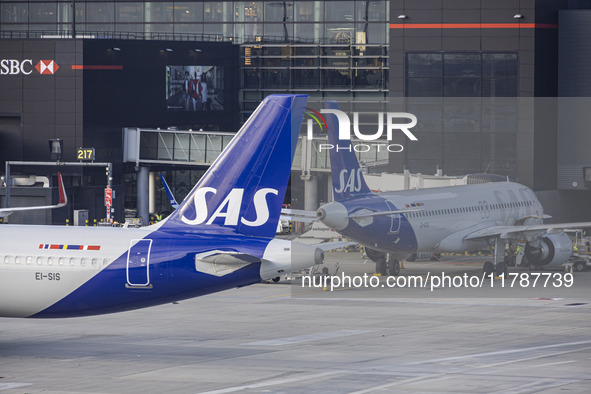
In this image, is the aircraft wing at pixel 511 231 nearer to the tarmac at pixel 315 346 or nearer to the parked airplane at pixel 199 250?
the tarmac at pixel 315 346

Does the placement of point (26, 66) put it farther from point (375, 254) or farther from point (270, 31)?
point (375, 254)

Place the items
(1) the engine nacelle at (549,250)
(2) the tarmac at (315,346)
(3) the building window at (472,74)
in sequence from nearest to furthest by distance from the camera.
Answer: (2) the tarmac at (315,346)
(1) the engine nacelle at (549,250)
(3) the building window at (472,74)

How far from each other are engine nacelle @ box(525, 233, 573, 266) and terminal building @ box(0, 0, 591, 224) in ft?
52.4

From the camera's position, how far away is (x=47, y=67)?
9788 cm

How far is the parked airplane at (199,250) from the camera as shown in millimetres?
35594

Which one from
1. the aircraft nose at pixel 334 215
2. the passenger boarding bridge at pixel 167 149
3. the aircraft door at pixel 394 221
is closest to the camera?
the aircraft nose at pixel 334 215

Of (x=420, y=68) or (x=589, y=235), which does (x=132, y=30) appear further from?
(x=589, y=235)

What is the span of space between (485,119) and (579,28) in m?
10.5

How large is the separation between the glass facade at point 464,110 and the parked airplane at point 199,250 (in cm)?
5587

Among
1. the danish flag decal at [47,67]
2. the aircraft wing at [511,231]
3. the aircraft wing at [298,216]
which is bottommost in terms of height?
the aircraft wing at [511,231]

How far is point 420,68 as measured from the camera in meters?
90.9

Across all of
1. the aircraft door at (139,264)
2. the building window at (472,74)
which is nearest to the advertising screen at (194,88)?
the building window at (472,74)

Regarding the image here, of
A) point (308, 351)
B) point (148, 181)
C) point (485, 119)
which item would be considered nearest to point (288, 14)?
point (148, 181)

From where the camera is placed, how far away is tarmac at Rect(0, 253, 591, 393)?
3378cm
